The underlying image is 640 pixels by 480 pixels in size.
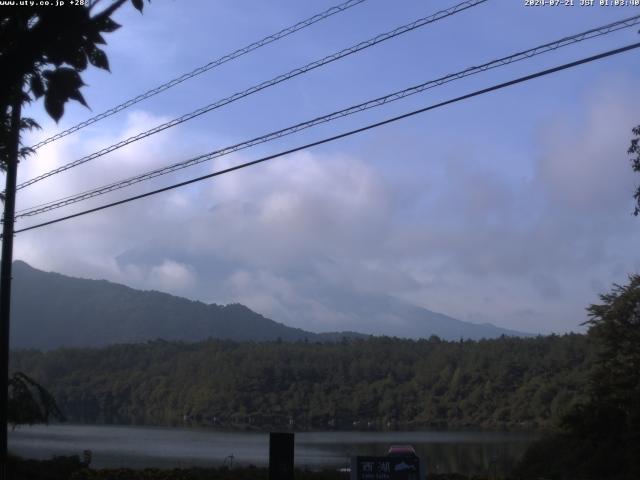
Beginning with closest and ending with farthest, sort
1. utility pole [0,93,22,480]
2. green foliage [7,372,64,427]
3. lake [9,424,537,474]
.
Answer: utility pole [0,93,22,480]
green foliage [7,372,64,427]
lake [9,424,537,474]

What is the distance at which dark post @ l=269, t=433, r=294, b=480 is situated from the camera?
14.2m

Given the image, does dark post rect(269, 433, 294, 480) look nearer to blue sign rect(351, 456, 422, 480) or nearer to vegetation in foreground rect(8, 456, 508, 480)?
blue sign rect(351, 456, 422, 480)

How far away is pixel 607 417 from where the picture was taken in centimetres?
3462

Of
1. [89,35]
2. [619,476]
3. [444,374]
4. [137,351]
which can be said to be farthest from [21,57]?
[137,351]

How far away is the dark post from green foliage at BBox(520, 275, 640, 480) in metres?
19.6

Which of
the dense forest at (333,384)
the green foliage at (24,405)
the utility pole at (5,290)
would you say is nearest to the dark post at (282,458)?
the utility pole at (5,290)

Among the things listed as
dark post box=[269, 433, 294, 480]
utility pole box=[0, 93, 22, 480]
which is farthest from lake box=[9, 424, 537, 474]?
dark post box=[269, 433, 294, 480]

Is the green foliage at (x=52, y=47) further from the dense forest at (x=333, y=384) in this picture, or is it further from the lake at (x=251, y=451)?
the dense forest at (x=333, y=384)

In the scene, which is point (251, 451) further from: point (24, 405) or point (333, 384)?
point (333, 384)

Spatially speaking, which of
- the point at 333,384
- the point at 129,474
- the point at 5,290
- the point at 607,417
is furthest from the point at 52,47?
the point at 333,384

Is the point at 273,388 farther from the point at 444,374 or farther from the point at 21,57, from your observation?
the point at 21,57

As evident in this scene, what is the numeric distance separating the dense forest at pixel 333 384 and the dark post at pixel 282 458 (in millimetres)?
62135

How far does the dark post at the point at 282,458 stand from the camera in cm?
1416

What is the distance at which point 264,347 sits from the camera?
12038 centimetres
